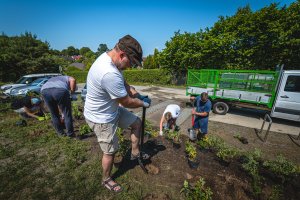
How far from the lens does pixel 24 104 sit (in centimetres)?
518

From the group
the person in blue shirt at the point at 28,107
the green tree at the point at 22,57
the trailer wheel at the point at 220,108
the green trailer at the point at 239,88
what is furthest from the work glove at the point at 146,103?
the green tree at the point at 22,57

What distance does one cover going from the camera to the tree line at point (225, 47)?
1412 cm

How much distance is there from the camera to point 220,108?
792cm

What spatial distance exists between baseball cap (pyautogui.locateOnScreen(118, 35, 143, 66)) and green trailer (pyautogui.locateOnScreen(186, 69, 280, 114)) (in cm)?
693

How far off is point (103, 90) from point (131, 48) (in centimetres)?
62

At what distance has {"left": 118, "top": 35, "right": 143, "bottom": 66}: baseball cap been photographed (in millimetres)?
1693

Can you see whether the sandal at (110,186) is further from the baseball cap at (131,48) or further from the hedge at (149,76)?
the hedge at (149,76)

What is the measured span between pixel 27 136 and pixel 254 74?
9083 millimetres

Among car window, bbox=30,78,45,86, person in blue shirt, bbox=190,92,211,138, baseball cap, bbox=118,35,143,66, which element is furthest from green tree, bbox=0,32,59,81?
baseball cap, bbox=118,35,143,66

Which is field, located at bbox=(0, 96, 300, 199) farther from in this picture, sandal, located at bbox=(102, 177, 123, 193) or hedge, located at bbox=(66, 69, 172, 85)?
hedge, located at bbox=(66, 69, 172, 85)

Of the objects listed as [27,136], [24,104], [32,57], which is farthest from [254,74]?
[32,57]

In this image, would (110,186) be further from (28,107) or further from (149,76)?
(149,76)

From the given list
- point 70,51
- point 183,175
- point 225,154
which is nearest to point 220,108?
point 225,154

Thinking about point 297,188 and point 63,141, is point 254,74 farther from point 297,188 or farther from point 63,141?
point 63,141
